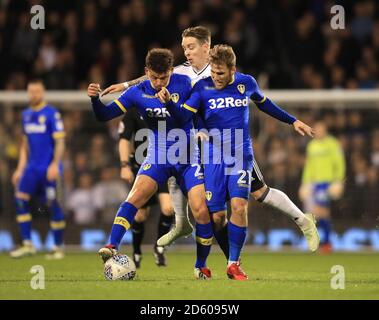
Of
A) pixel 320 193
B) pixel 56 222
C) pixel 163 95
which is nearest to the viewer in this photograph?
pixel 163 95

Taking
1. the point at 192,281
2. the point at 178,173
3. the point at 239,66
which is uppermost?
the point at 239,66

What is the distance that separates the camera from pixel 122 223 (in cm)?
916

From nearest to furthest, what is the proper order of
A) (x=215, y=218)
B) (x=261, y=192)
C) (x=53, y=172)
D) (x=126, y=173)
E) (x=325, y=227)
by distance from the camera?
(x=215, y=218) < (x=261, y=192) < (x=126, y=173) < (x=53, y=172) < (x=325, y=227)

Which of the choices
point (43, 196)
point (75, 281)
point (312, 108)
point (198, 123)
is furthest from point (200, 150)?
point (312, 108)

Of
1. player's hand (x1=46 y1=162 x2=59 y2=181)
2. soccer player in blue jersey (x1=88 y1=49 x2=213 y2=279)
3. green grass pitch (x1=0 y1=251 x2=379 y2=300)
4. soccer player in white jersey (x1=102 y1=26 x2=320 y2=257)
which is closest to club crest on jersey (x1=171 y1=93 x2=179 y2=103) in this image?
soccer player in blue jersey (x1=88 y1=49 x2=213 y2=279)

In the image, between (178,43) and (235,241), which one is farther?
(178,43)

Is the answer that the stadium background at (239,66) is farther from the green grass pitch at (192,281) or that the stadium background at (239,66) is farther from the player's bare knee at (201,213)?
the player's bare knee at (201,213)

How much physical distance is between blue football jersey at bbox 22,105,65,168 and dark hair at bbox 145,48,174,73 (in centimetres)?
459

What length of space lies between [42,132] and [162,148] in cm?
445

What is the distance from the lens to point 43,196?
543 inches

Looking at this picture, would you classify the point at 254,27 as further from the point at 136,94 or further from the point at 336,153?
the point at 136,94

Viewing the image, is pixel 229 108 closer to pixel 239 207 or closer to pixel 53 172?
pixel 239 207

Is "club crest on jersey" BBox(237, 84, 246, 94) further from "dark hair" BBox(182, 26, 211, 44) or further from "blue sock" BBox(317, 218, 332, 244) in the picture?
"blue sock" BBox(317, 218, 332, 244)

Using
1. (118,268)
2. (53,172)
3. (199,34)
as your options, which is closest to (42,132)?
(53,172)
